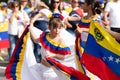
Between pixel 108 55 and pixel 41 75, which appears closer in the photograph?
pixel 108 55

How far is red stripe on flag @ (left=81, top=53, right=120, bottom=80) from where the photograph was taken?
256 inches

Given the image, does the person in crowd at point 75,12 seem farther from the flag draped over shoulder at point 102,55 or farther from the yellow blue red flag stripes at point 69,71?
the flag draped over shoulder at point 102,55

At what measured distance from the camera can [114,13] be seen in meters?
12.0

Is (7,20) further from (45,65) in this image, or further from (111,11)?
(45,65)

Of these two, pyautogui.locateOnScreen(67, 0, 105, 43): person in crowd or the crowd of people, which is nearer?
Answer: the crowd of people

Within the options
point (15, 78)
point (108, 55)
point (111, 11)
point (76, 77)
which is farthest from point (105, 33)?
point (111, 11)

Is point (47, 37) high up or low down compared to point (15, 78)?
up

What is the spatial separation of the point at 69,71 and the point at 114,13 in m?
5.01

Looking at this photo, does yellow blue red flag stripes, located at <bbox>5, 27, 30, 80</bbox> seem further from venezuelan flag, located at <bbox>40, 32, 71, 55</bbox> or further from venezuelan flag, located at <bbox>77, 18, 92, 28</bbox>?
venezuelan flag, located at <bbox>77, 18, 92, 28</bbox>

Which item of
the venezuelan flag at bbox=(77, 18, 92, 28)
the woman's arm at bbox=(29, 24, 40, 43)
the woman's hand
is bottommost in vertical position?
the woman's hand

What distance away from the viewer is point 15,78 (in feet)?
26.4

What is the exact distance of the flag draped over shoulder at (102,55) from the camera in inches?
252

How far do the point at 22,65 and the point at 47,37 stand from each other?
700 millimetres

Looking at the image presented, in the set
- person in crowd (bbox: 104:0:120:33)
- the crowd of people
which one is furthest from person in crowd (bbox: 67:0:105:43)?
person in crowd (bbox: 104:0:120:33)
